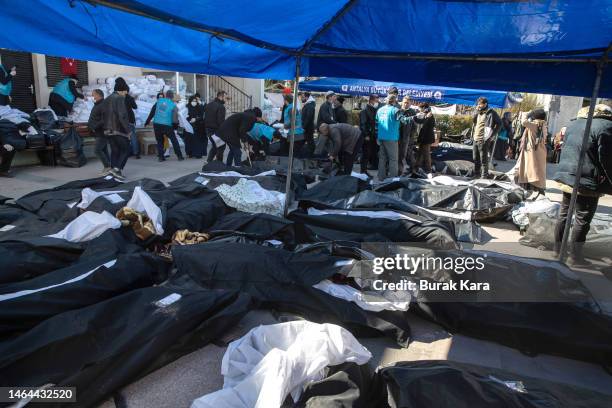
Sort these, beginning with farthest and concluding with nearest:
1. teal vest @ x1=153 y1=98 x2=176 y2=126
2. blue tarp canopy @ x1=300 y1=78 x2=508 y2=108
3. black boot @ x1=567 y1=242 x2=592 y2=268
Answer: blue tarp canopy @ x1=300 y1=78 x2=508 y2=108 → teal vest @ x1=153 y1=98 x2=176 y2=126 → black boot @ x1=567 y1=242 x2=592 y2=268

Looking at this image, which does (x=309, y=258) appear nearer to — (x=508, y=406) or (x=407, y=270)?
(x=407, y=270)

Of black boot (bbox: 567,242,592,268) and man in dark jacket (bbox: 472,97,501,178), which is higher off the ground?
man in dark jacket (bbox: 472,97,501,178)

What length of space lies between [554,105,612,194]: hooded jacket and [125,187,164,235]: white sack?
3945 mm

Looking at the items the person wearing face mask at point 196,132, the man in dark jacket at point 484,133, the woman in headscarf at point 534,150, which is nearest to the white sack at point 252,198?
the woman in headscarf at point 534,150

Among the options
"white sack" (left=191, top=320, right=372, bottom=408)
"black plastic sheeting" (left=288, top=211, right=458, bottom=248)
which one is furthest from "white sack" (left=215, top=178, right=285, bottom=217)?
"white sack" (left=191, top=320, right=372, bottom=408)

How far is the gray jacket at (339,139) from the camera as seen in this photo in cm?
798

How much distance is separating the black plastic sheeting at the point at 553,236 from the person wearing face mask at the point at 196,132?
26.7 feet

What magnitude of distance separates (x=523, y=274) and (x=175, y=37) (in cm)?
328

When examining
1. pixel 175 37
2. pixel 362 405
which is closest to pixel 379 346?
pixel 362 405

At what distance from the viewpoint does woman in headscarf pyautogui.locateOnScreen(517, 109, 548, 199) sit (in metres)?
6.74

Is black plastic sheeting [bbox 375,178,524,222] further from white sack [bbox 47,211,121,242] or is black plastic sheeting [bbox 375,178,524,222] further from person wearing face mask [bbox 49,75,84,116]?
person wearing face mask [bbox 49,75,84,116]

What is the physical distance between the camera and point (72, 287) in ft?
8.13

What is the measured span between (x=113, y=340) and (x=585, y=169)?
14.0 ft

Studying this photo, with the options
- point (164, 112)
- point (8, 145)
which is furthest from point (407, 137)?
point (8, 145)
